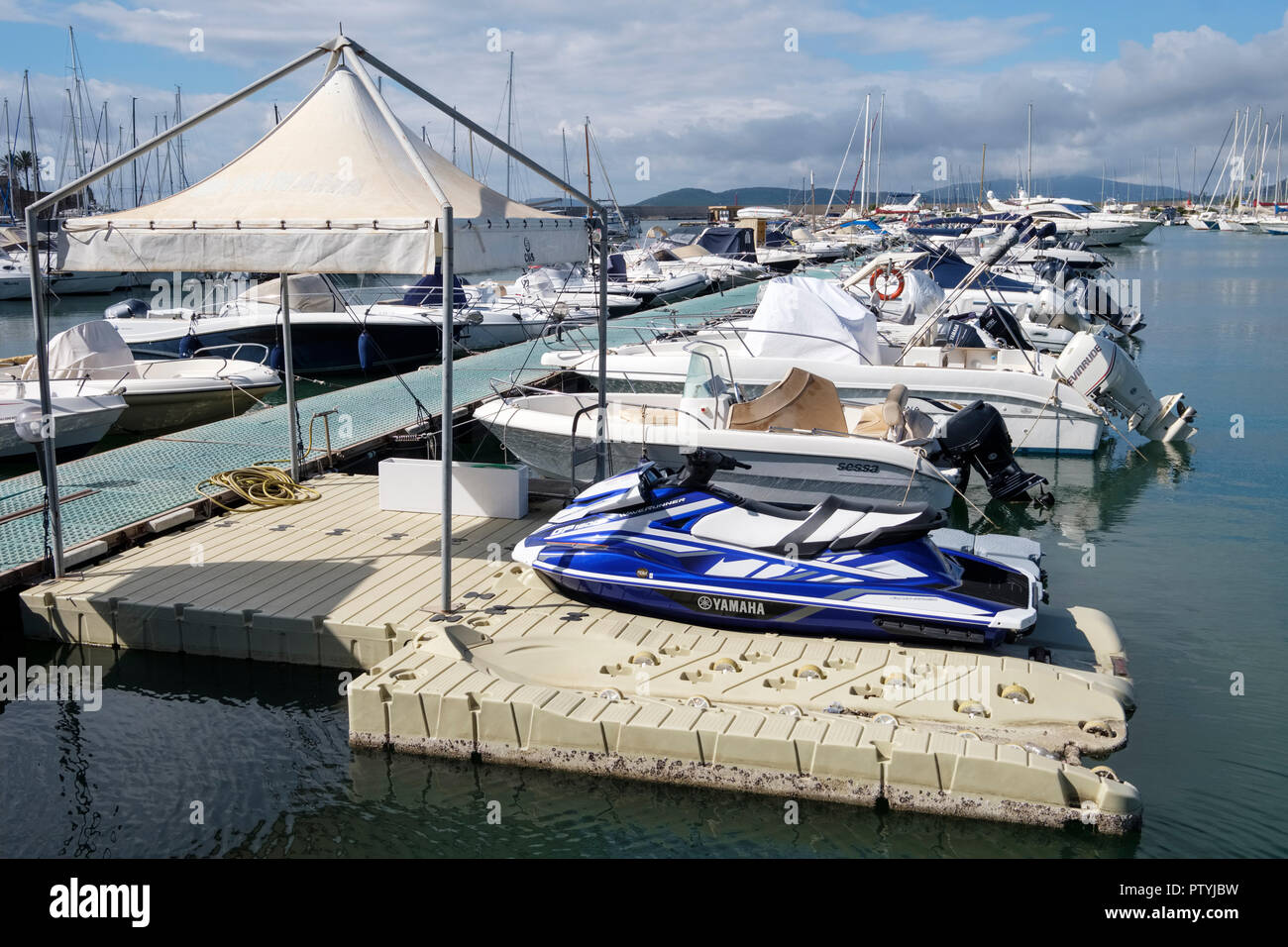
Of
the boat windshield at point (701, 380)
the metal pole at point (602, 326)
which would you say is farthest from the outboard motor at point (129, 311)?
the metal pole at point (602, 326)

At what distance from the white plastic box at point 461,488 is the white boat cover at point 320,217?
236 cm

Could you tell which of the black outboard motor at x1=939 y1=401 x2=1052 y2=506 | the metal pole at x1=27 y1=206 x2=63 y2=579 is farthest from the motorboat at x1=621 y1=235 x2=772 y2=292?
the metal pole at x1=27 y1=206 x2=63 y2=579

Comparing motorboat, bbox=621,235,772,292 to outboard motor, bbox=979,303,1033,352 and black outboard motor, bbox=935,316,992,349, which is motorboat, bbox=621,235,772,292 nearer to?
outboard motor, bbox=979,303,1033,352

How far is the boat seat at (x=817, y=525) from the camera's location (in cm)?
734

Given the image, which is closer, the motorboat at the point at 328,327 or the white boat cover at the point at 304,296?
the motorboat at the point at 328,327

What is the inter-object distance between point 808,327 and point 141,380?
399 inches

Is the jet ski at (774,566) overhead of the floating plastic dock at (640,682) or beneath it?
overhead

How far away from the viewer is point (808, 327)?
51.1 ft

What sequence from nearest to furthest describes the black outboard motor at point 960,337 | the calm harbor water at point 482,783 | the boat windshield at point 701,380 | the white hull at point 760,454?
the calm harbor water at point 482,783 → the white hull at point 760,454 → the boat windshield at point 701,380 → the black outboard motor at point 960,337

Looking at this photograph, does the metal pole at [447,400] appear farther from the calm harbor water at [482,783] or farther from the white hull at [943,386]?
the white hull at [943,386]

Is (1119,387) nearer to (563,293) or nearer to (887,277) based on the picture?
(887,277)

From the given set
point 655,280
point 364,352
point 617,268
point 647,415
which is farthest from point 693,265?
point 647,415

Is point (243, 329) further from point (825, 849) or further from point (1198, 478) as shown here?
point (825, 849)

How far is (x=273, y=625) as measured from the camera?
7.88 m
